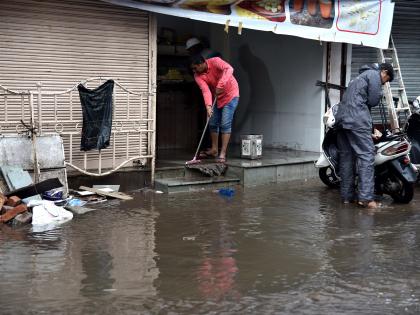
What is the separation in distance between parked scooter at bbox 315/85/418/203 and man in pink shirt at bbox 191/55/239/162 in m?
1.78

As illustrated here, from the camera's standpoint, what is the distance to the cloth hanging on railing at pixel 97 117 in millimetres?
7871

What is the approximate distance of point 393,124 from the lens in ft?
34.7

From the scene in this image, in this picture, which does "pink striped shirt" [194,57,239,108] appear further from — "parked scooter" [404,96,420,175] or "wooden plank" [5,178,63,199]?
"wooden plank" [5,178,63,199]

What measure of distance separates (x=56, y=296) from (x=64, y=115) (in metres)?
3.95

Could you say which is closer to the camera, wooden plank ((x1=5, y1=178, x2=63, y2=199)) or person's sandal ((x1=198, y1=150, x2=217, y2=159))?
wooden plank ((x1=5, y1=178, x2=63, y2=199))

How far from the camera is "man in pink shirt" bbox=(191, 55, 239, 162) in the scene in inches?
366

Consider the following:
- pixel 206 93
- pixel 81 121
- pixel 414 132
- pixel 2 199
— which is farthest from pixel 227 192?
pixel 2 199

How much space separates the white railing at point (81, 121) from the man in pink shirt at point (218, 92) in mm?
957

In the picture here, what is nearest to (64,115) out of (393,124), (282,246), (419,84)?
(282,246)

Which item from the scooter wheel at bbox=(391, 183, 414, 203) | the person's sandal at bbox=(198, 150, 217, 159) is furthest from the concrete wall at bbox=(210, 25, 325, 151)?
the scooter wheel at bbox=(391, 183, 414, 203)

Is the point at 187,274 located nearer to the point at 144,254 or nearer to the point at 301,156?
the point at 144,254

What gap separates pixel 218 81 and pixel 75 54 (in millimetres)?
2356

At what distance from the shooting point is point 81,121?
317 inches

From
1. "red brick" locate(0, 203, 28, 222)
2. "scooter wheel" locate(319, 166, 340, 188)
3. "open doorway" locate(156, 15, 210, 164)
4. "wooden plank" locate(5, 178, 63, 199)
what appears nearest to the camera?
"red brick" locate(0, 203, 28, 222)
